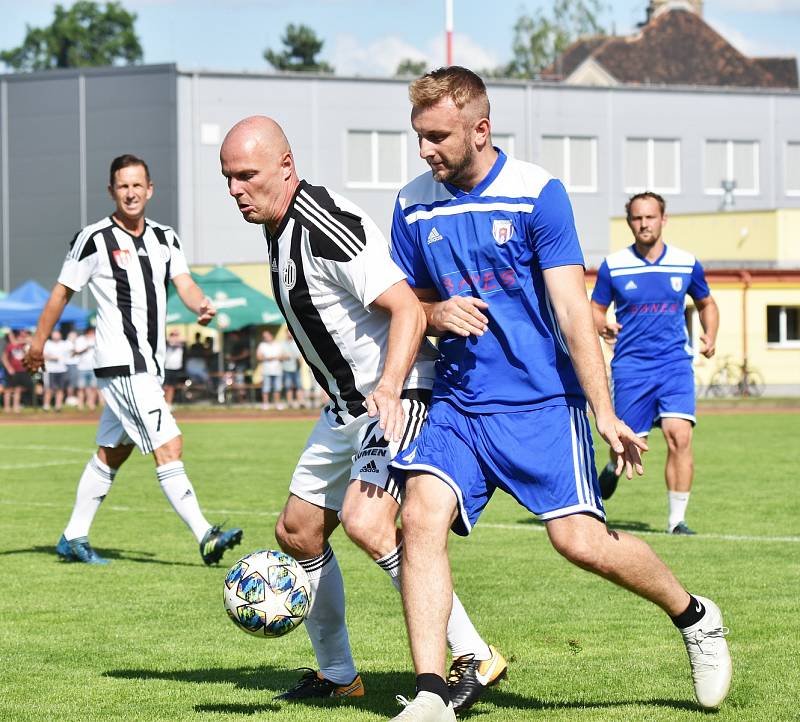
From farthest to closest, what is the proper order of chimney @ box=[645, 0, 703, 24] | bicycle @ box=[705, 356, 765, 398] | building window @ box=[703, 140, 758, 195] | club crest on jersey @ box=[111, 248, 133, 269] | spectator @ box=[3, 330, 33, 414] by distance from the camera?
chimney @ box=[645, 0, 703, 24] → building window @ box=[703, 140, 758, 195] → bicycle @ box=[705, 356, 765, 398] → spectator @ box=[3, 330, 33, 414] → club crest on jersey @ box=[111, 248, 133, 269]

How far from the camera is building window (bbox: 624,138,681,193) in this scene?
54219 millimetres

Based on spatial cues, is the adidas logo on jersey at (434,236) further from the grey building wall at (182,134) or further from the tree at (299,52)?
the tree at (299,52)

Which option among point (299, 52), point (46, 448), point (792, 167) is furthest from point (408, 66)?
point (46, 448)

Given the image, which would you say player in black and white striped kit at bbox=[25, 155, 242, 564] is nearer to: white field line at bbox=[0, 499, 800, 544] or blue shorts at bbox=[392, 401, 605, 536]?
white field line at bbox=[0, 499, 800, 544]

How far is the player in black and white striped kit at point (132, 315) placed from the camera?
9.66 m

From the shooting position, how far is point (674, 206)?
55.9m

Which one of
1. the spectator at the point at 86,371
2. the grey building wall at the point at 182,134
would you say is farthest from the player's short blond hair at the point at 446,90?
the grey building wall at the point at 182,134

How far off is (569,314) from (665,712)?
1.55m

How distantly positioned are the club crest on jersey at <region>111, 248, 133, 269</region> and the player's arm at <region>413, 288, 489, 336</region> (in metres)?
4.70

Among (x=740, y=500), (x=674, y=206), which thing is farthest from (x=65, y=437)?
A: (x=674, y=206)

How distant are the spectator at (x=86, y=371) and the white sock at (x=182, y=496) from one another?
25.0m

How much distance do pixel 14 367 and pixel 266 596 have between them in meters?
30.3

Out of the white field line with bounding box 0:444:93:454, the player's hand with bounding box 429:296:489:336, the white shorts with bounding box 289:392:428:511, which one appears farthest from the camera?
the white field line with bounding box 0:444:93:454

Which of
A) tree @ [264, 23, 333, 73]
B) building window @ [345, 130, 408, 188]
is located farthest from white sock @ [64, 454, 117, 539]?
tree @ [264, 23, 333, 73]
